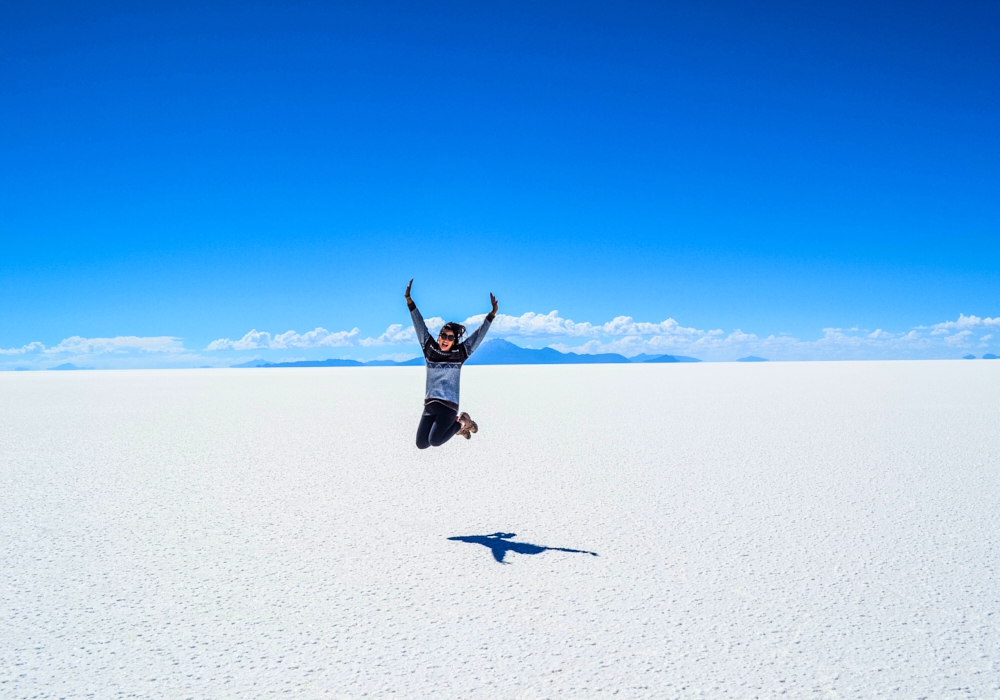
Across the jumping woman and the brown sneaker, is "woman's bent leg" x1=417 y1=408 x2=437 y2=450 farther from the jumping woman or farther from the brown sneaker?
the brown sneaker

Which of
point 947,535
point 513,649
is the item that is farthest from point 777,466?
point 513,649

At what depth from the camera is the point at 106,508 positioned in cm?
606

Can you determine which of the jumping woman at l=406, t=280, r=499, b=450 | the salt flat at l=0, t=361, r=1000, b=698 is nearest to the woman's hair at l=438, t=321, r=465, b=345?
the jumping woman at l=406, t=280, r=499, b=450

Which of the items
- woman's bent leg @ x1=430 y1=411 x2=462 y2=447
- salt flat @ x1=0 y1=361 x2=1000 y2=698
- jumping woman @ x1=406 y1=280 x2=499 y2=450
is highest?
jumping woman @ x1=406 y1=280 x2=499 y2=450

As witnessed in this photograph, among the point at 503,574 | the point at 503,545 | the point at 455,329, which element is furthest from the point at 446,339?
the point at 503,574

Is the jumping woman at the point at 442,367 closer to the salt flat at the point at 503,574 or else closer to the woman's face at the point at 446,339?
the woman's face at the point at 446,339

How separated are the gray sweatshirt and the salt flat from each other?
107 cm

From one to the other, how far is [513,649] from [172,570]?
2524 millimetres

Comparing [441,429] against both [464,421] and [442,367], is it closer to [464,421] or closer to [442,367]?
[464,421]

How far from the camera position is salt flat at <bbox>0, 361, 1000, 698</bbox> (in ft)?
9.49

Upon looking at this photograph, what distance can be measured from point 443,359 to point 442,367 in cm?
7

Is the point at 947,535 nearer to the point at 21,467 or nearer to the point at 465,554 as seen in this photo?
the point at 465,554

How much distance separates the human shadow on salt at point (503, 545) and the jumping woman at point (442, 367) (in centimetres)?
90

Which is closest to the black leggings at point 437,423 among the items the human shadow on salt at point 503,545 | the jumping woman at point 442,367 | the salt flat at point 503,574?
the jumping woman at point 442,367
